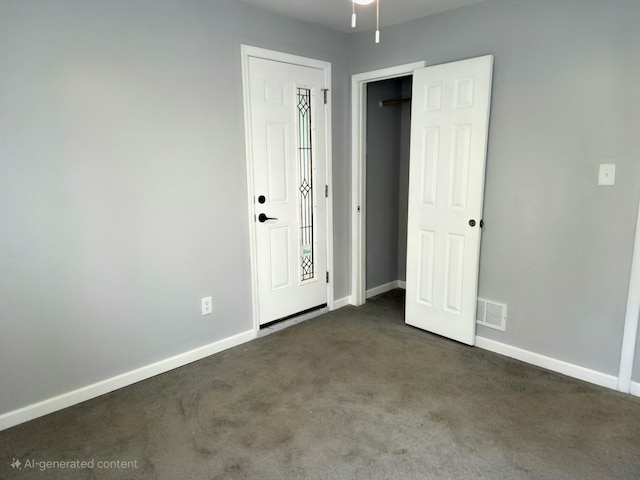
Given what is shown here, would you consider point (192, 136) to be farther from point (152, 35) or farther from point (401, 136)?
point (401, 136)

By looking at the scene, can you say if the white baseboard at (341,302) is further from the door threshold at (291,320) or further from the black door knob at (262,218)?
the black door knob at (262,218)

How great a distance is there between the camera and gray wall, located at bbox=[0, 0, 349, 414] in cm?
213

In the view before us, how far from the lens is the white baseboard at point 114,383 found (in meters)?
2.25

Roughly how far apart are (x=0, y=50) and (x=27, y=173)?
0.60 m

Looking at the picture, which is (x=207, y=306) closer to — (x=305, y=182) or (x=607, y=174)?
(x=305, y=182)

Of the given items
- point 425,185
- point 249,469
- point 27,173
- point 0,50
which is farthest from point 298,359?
point 0,50

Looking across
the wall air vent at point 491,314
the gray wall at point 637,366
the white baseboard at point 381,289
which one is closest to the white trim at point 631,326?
the gray wall at point 637,366

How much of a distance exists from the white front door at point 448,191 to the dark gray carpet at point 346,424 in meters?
0.43

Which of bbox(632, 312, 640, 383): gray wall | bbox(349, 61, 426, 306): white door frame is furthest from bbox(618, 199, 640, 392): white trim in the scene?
bbox(349, 61, 426, 306): white door frame

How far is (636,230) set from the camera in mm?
2328

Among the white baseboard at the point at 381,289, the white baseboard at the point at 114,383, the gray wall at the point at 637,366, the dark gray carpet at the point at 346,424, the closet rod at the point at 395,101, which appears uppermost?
the closet rod at the point at 395,101

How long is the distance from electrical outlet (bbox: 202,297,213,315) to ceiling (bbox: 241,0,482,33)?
2.12 meters

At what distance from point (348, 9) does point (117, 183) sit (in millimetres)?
2004

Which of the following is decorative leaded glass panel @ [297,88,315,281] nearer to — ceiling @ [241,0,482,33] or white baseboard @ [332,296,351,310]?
white baseboard @ [332,296,351,310]
